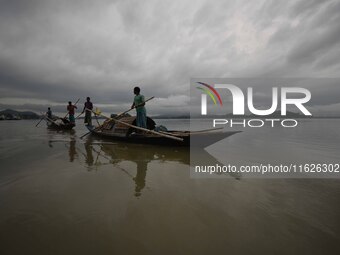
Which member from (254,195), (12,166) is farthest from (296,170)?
(12,166)

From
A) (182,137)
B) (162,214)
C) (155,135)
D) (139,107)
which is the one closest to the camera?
(162,214)

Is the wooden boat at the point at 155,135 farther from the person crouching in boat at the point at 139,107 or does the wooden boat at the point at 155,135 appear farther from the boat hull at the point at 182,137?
the person crouching in boat at the point at 139,107

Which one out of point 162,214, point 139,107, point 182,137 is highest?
point 139,107

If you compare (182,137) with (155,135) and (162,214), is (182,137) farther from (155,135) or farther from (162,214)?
(162,214)

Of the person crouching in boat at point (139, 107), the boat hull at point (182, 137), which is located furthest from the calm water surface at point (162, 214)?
the person crouching in boat at point (139, 107)

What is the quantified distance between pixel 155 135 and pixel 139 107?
1.90 m

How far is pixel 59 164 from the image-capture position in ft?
17.9

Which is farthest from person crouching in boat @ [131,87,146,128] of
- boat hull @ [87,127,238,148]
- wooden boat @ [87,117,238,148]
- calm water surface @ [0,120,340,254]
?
calm water surface @ [0,120,340,254]

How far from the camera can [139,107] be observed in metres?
9.29

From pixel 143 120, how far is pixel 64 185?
600 cm

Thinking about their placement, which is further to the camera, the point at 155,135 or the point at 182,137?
the point at 155,135

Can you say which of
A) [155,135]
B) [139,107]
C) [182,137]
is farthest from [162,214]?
[139,107]

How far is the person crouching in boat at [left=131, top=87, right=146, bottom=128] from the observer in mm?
9180

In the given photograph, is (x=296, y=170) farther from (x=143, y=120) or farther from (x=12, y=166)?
(x=12, y=166)
